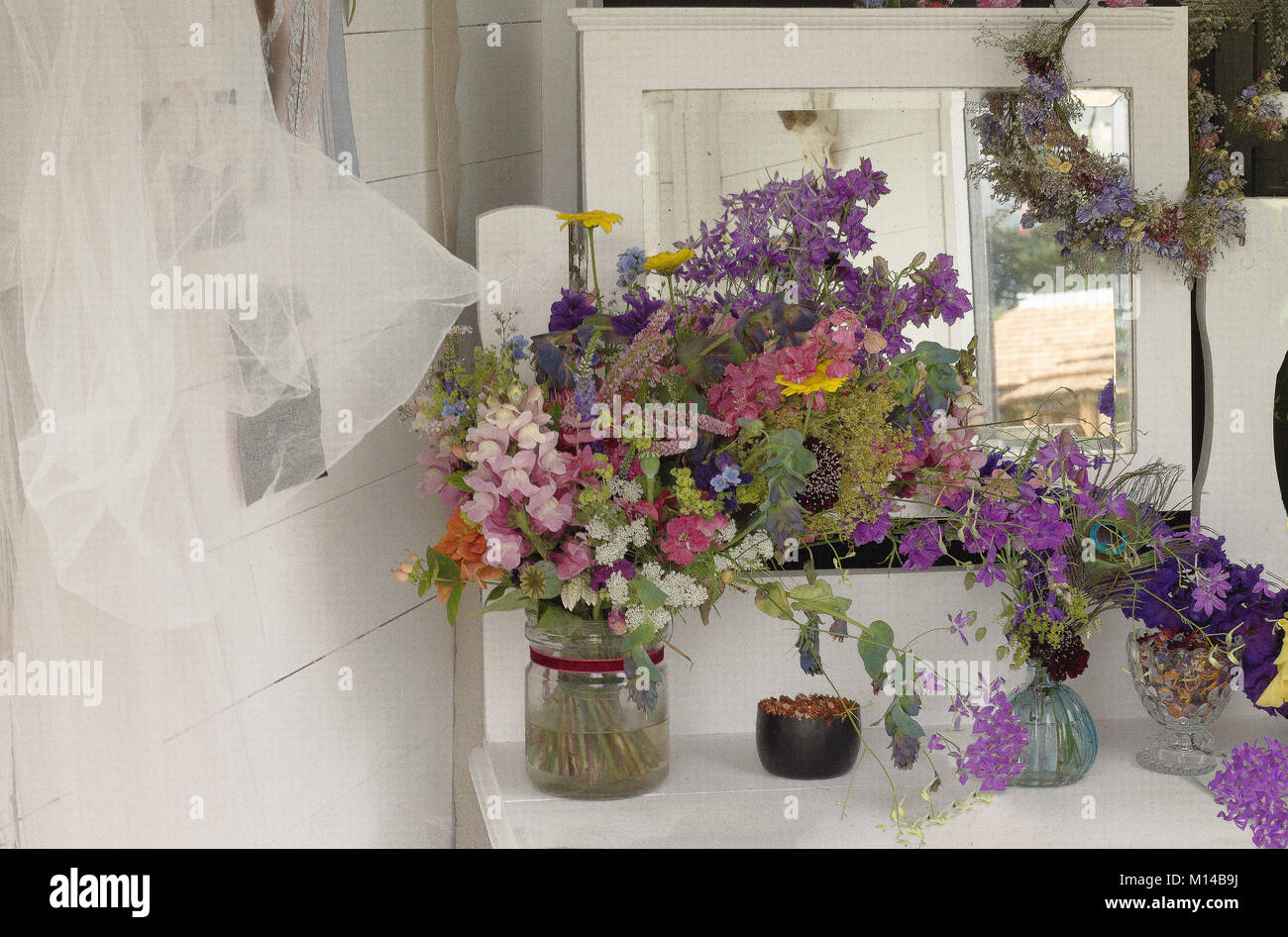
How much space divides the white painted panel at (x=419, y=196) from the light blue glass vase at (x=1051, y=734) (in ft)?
2.85

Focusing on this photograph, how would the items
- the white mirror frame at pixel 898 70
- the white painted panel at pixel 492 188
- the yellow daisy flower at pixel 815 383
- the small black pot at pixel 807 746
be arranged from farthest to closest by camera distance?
the white painted panel at pixel 492 188, the white mirror frame at pixel 898 70, the small black pot at pixel 807 746, the yellow daisy flower at pixel 815 383

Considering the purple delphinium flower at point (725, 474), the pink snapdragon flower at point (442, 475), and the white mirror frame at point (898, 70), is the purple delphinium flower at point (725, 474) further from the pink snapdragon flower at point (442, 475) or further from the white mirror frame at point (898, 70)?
the white mirror frame at point (898, 70)

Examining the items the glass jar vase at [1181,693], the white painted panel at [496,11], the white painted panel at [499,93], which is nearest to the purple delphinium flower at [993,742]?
the glass jar vase at [1181,693]

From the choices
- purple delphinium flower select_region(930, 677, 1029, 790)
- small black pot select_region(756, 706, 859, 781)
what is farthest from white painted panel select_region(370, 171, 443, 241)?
purple delphinium flower select_region(930, 677, 1029, 790)

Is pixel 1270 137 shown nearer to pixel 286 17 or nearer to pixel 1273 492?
pixel 1273 492

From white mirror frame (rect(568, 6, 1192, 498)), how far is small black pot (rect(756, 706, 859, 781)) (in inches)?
21.4

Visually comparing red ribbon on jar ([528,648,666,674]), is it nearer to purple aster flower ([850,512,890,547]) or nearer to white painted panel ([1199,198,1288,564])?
purple aster flower ([850,512,890,547])

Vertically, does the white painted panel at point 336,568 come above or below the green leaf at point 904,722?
above

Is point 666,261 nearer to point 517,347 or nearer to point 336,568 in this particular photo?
point 517,347

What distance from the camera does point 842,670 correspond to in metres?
1.32

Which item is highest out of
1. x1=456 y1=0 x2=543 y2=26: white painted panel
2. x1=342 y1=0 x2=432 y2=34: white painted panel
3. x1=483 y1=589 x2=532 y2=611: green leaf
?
x1=456 y1=0 x2=543 y2=26: white painted panel

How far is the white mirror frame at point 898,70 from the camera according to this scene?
1.32 m

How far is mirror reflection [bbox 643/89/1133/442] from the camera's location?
4.37 feet
